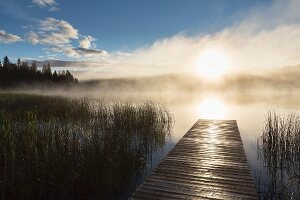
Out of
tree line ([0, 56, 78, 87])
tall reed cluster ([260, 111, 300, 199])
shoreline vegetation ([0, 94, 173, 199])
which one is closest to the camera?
shoreline vegetation ([0, 94, 173, 199])

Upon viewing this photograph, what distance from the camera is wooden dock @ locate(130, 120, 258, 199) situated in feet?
14.9

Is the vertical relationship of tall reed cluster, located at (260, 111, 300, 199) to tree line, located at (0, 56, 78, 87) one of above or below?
below

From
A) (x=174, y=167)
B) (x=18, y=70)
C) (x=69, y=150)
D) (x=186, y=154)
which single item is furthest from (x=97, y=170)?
(x=18, y=70)

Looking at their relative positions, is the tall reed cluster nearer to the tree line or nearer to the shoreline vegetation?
the shoreline vegetation

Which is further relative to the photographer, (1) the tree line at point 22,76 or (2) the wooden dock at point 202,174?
(1) the tree line at point 22,76

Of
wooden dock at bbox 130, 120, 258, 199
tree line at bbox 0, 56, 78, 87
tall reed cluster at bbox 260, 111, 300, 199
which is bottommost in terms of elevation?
tall reed cluster at bbox 260, 111, 300, 199

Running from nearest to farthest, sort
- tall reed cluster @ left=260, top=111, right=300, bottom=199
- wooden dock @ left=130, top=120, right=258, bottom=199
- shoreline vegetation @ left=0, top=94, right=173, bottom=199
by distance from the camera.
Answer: wooden dock @ left=130, top=120, right=258, bottom=199
shoreline vegetation @ left=0, top=94, right=173, bottom=199
tall reed cluster @ left=260, top=111, right=300, bottom=199

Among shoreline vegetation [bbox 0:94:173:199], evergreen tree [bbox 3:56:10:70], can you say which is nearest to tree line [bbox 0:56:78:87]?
evergreen tree [bbox 3:56:10:70]

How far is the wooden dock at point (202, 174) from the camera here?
455 centimetres

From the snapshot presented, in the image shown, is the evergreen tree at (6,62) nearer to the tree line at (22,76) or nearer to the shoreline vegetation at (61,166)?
the tree line at (22,76)

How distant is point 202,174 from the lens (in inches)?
217

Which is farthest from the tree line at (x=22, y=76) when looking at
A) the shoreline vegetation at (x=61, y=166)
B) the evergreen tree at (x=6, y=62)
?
the shoreline vegetation at (x=61, y=166)

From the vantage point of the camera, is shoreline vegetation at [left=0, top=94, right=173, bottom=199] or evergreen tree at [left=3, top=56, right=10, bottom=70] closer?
shoreline vegetation at [left=0, top=94, right=173, bottom=199]

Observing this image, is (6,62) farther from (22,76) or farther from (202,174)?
(202,174)
